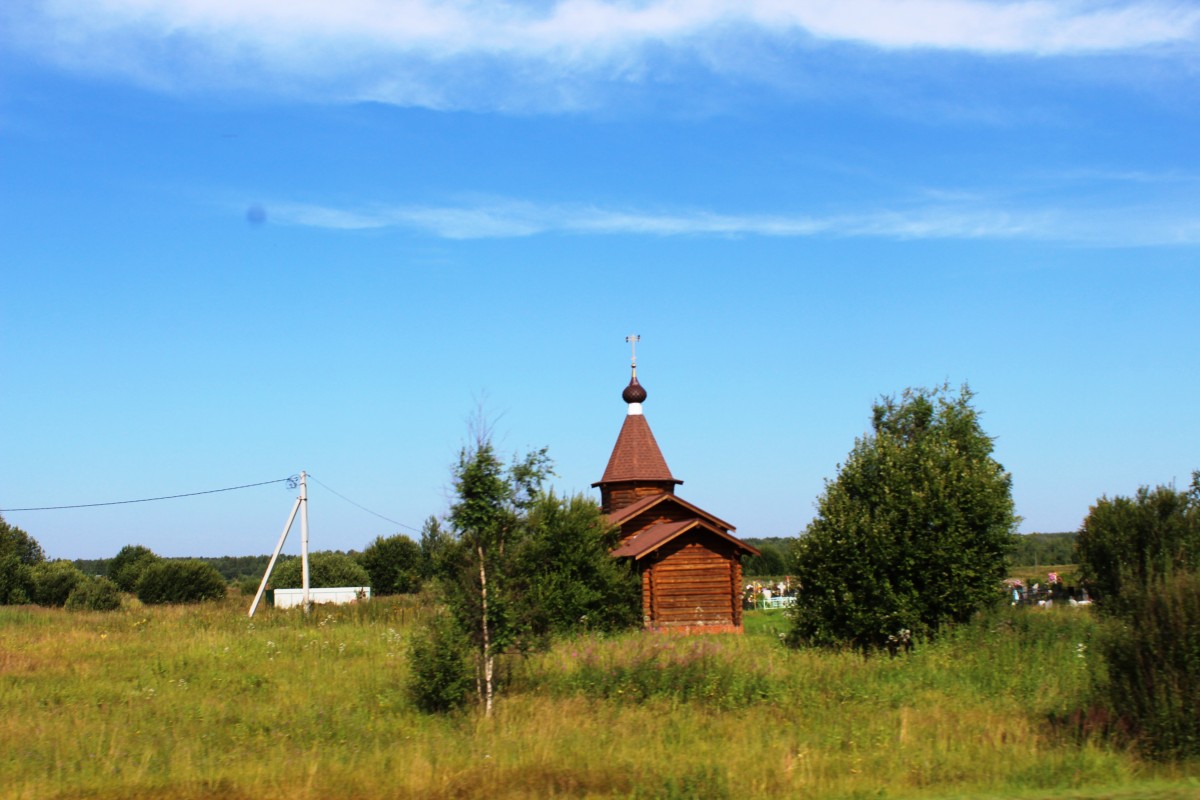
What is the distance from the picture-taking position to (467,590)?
1561 cm

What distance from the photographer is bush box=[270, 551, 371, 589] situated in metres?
73.4

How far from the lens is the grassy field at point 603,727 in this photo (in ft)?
38.1

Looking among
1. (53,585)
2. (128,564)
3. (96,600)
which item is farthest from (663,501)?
(128,564)

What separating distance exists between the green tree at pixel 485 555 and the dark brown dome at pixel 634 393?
902 inches

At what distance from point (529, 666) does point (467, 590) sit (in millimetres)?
2521

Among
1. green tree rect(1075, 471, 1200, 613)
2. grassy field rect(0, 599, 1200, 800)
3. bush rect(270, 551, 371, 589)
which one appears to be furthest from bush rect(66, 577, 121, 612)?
green tree rect(1075, 471, 1200, 613)

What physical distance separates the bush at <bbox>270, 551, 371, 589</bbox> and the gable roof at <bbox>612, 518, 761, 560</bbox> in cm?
4384

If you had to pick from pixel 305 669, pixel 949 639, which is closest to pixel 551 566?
pixel 305 669

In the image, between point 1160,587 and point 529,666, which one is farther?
point 529,666

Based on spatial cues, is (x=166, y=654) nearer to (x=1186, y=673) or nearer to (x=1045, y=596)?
(x=1186, y=673)

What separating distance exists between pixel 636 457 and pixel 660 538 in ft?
18.7

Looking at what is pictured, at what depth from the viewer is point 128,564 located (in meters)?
85.1

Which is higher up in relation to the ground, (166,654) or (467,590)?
(467,590)

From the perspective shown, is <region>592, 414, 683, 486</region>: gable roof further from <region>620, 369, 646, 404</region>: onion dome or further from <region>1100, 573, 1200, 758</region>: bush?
<region>1100, 573, 1200, 758</region>: bush
